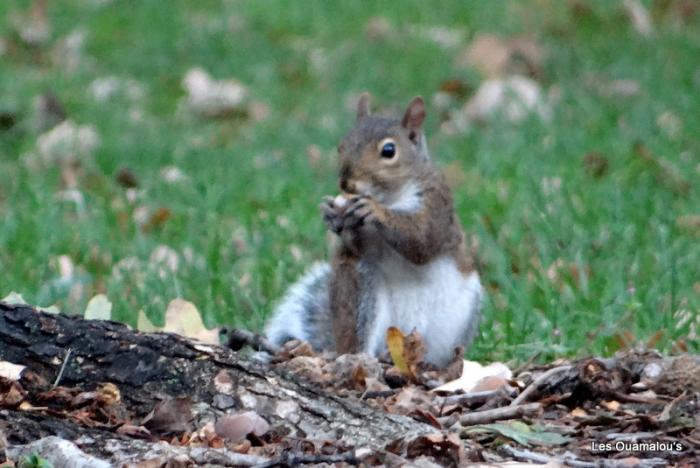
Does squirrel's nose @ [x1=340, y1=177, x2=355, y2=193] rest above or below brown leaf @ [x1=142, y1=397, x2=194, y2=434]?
above

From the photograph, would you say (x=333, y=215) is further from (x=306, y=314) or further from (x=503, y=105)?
(x=503, y=105)

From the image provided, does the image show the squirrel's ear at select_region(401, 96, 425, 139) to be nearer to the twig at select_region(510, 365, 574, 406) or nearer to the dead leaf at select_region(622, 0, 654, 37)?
the twig at select_region(510, 365, 574, 406)

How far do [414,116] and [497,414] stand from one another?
1419mm

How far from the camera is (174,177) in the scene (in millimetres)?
6398

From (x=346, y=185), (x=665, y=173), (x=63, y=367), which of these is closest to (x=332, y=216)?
(x=346, y=185)

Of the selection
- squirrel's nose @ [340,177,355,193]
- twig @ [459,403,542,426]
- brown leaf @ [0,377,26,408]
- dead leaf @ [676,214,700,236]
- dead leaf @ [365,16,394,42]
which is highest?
dead leaf @ [365,16,394,42]

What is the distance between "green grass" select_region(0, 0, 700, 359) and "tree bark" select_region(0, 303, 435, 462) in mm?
1072

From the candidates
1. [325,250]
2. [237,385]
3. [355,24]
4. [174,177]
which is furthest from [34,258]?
[355,24]

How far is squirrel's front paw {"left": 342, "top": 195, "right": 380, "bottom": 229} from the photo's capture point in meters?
3.66

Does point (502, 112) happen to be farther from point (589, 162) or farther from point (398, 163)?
point (398, 163)

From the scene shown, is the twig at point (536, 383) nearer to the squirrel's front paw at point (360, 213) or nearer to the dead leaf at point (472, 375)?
the dead leaf at point (472, 375)

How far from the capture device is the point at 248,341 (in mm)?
3621

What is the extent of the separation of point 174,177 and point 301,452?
4.01 meters

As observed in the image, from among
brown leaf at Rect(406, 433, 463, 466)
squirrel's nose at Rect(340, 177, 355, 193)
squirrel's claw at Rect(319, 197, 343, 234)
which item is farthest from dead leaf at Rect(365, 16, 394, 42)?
brown leaf at Rect(406, 433, 463, 466)
